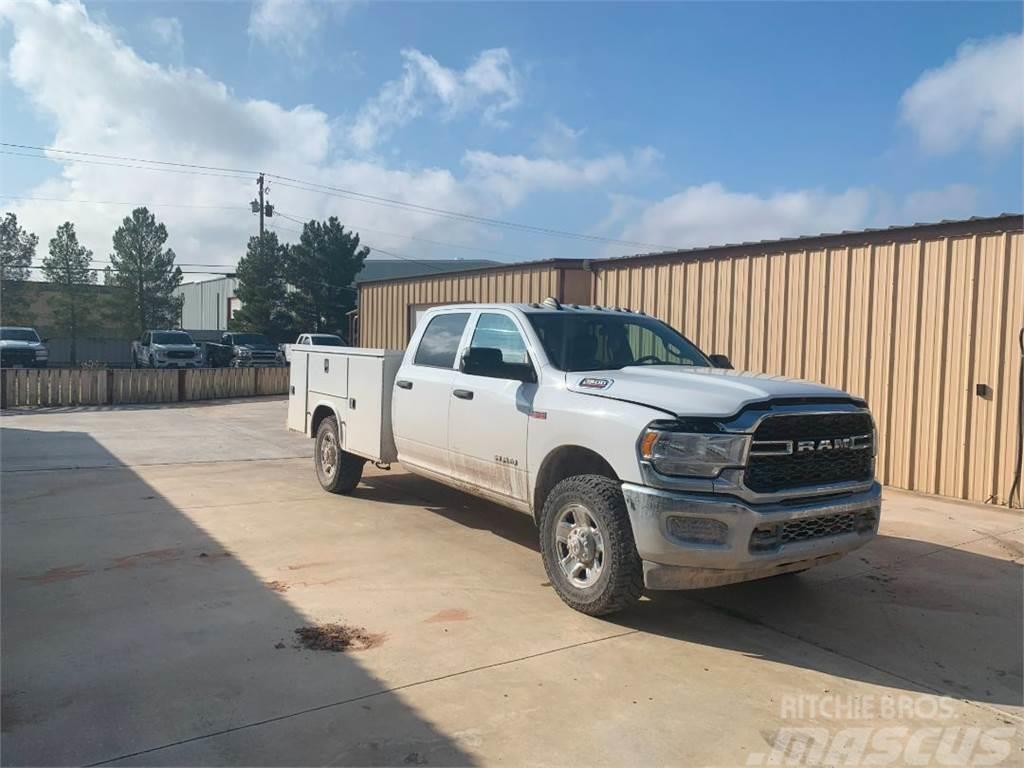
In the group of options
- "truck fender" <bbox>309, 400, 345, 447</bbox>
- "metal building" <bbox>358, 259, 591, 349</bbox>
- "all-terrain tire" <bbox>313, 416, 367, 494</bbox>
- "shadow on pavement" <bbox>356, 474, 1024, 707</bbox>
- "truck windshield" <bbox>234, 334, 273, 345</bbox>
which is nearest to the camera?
"shadow on pavement" <bbox>356, 474, 1024, 707</bbox>

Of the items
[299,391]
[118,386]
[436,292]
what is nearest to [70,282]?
[118,386]

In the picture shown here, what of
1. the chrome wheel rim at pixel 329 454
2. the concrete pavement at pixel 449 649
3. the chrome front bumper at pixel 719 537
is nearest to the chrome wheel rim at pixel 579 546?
the concrete pavement at pixel 449 649

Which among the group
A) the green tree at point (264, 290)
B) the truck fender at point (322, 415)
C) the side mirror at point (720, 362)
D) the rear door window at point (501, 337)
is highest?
the green tree at point (264, 290)

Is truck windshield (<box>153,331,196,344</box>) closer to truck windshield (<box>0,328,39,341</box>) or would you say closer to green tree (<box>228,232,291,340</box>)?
truck windshield (<box>0,328,39,341</box>)

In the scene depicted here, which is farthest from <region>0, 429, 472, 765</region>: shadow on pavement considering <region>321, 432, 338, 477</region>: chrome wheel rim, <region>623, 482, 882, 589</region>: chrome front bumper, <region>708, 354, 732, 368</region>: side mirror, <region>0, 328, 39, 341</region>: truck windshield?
<region>0, 328, 39, 341</region>: truck windshield

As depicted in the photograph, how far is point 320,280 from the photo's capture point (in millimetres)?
47469

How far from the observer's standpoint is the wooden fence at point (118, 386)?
1836 centimetres

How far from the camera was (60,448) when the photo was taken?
1186 centimetres

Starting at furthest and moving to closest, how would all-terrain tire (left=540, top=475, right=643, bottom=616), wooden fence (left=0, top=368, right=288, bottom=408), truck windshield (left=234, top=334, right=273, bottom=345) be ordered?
truck windshield (left=234, top=334, right=273, bottom=345) < wooden fence (left=0, top=368, right=288, bottom=408) < all-terrain tire (left=540, top=475, right=643, bottom=616)

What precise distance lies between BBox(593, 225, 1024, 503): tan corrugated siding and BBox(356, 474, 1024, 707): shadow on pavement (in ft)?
8.78

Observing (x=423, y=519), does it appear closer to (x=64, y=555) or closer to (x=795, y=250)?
(x=64, y=555)

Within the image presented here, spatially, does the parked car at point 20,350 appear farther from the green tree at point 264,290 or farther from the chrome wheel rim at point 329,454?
the chrome wheel rim at point 329,454

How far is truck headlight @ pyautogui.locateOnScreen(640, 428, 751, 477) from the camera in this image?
447 cm

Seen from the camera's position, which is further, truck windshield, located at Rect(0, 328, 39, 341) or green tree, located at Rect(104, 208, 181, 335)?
green tree, located at Rect(104, 208, 181, 335)
